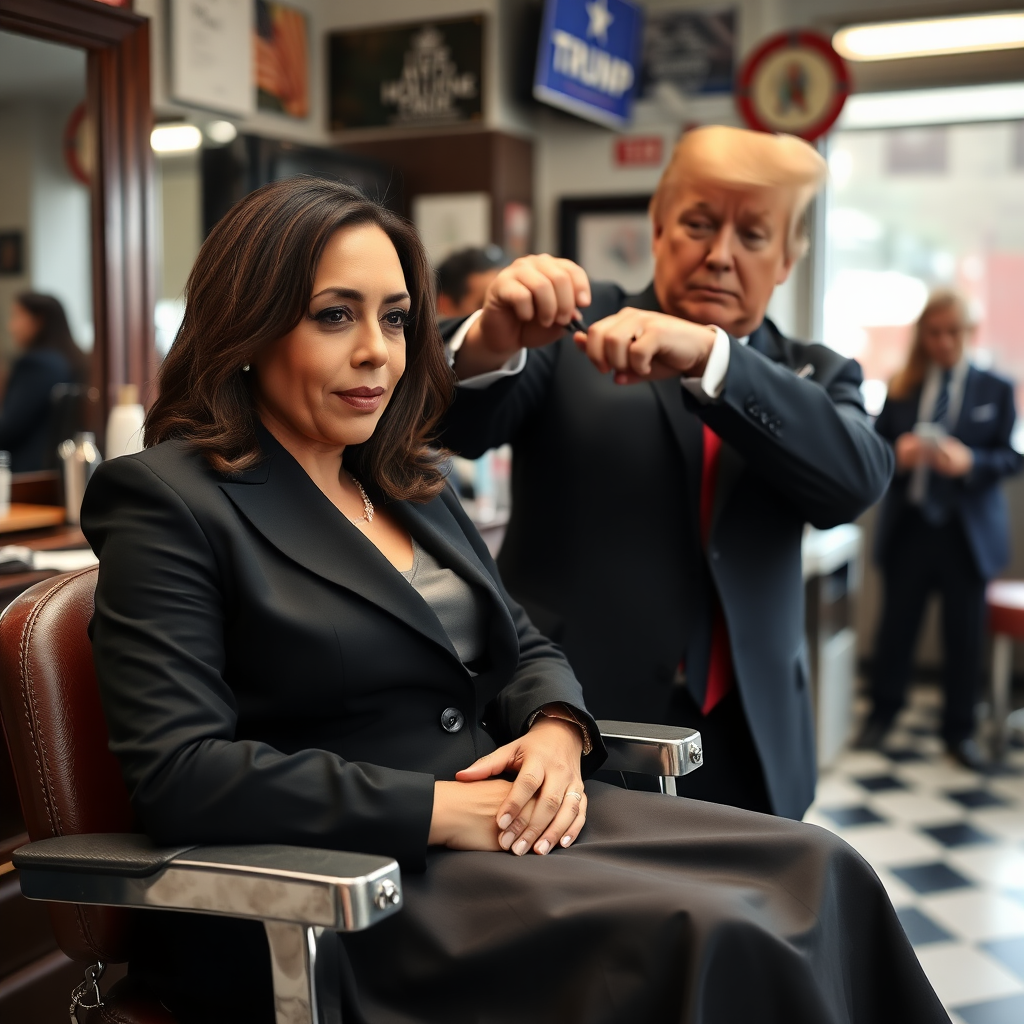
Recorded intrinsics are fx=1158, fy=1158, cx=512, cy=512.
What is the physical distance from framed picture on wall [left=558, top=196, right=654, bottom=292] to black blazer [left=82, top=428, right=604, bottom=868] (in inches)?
166

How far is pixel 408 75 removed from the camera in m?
5.27

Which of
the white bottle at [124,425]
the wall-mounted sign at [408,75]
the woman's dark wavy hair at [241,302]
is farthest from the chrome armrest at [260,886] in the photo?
the wall-mounted sign at [408,75]

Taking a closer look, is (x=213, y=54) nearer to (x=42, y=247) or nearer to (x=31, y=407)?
(x=42, y=247)

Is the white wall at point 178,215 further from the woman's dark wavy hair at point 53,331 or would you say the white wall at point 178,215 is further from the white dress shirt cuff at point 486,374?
the white dress shirt cuff at point 486,374

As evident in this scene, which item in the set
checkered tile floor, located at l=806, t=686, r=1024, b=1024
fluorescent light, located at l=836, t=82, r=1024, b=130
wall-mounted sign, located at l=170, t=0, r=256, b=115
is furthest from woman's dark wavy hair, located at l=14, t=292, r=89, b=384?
fluorescent light, located at l=836, t=82, r=1024, b=130

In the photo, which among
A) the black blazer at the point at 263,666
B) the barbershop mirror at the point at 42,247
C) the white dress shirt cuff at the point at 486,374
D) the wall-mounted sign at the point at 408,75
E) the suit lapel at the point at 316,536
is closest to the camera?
the black blazer at the point at 263,666

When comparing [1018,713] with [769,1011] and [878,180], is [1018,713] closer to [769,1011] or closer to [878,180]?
[878,180]

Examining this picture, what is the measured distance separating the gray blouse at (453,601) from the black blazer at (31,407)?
1.94 meters

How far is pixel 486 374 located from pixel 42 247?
1888 millimetres

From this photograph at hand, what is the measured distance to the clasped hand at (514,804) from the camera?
4.33 ft

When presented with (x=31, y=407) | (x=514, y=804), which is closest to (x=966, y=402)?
(x=31, y=407)

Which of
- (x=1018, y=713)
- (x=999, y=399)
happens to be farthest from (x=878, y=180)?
(x=1018, y=713)

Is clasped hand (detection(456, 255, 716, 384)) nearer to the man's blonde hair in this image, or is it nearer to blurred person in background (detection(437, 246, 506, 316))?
the man's blonde hair

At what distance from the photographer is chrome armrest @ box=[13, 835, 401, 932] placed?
112 cm
